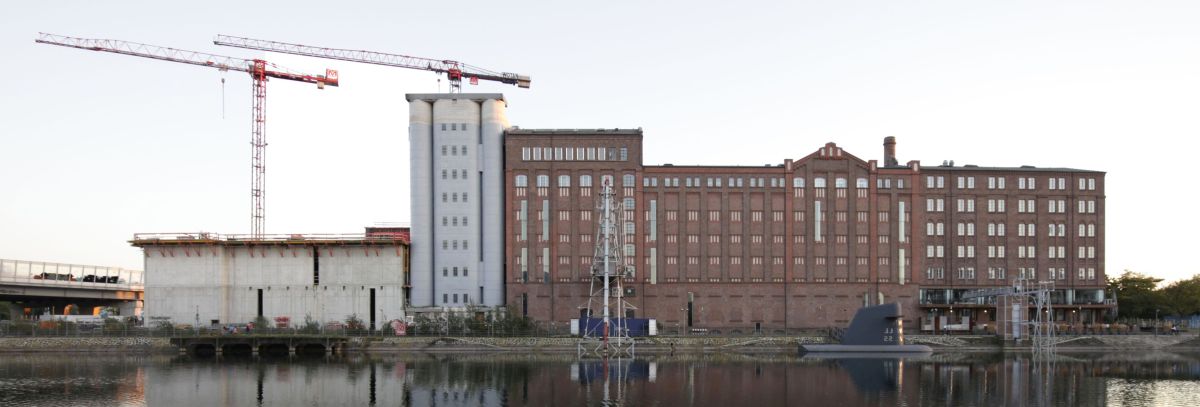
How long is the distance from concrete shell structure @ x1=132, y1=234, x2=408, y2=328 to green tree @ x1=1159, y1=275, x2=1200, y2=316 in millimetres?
A: 94913

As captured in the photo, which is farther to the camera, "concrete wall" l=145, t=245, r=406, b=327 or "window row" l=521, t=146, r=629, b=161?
"window row" l=521, t=146, r=629, b=161

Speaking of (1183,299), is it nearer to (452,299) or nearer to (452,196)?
(452,299)

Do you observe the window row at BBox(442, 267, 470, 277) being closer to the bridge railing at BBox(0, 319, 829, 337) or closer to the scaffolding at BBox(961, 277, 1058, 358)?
the bridge railing at BBox(0, 319, 829, 337)

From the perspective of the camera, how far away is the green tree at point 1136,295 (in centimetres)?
12756

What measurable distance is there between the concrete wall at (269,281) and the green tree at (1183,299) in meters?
94.9

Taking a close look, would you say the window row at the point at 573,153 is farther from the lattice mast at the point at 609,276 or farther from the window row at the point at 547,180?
the lattice mast at the point at 609,276

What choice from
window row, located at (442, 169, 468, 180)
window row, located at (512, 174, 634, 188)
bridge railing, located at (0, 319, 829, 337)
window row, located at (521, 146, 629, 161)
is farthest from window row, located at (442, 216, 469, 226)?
bridge railing, located at (0, 319, 829, 337)

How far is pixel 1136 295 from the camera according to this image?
424ft

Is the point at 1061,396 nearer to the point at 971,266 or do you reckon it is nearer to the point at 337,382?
the point at 337,382

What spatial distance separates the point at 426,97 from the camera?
118 meters

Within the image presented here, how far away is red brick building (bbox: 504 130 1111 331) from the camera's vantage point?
117 metres

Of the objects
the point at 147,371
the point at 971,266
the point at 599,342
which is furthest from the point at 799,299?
the point at 147,371

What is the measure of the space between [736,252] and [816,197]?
11.7m

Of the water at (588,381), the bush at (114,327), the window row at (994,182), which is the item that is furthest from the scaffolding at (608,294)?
the bush at (114,327)
